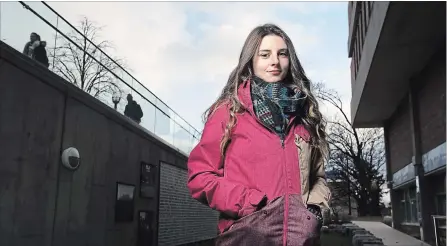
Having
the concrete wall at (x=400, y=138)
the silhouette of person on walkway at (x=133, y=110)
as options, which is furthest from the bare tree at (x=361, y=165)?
the silhouette of person on walkway at (x=133, y=110)

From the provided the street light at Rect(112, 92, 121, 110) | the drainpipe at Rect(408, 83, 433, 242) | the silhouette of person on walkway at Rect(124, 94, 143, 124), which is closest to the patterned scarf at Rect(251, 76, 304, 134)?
the street light at Rect(112, 92, 121, 110)

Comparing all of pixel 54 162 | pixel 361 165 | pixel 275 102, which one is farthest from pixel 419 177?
pixel 361 165

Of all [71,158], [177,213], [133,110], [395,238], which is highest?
[133,110]

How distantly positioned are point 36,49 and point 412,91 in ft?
43.5

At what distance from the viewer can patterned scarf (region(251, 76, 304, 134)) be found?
200 cm

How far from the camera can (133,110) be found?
13.8 meters

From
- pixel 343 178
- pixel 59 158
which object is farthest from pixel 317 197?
pixel 343 178

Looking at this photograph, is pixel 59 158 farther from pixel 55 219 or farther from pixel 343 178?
pixel 343 178

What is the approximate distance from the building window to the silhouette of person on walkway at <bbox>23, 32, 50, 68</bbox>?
52.7 ft

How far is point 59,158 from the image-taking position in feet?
28.2

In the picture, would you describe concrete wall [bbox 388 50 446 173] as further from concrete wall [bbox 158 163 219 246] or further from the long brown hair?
the long brown hair

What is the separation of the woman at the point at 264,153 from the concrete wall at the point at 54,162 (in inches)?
223

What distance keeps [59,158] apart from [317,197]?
7321 mm

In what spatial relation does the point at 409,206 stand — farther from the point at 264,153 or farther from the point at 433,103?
the point at 264,153
